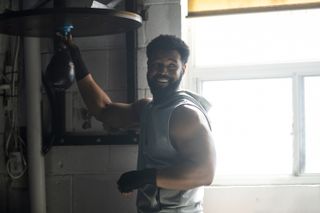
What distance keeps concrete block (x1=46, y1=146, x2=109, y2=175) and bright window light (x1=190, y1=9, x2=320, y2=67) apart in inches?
26.2

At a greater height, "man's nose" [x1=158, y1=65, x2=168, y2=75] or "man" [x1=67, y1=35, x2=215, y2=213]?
"man's nose" [x1=158, y1=65, x2=168, y2=75]

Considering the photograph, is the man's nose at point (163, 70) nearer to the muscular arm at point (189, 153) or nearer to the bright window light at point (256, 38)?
the muscular arm at point (189, 153)

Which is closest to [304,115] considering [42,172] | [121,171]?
[121,171]

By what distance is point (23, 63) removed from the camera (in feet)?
6.95

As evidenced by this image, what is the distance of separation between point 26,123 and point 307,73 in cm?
137

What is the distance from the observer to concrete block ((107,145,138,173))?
2084 millimetres

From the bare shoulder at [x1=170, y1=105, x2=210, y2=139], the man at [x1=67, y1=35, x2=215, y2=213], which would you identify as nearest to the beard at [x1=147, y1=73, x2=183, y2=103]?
the man at [x1=67, y1=35, x2=215, y2=213]

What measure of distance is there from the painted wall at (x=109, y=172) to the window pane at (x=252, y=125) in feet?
0.45

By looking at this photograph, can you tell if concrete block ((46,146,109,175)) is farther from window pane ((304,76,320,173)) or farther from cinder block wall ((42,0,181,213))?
window pane ((304,76,320,173))

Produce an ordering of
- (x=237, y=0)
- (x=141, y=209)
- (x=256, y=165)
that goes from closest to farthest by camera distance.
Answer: (x=141, y=209)
(x=237, y=0)
(x=256, y=165)

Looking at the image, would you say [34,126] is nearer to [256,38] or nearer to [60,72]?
[60,72]

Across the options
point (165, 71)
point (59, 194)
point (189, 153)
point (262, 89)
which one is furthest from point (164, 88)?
point (59, 194)

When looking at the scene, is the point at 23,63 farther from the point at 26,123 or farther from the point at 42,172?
the point at 42,172

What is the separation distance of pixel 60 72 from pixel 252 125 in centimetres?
109
